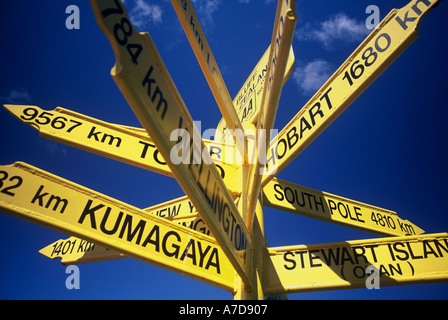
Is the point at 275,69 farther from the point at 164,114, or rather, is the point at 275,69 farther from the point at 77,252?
the point at 77,252

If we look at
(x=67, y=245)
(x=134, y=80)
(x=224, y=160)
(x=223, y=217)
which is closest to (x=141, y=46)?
(x=134, y=80)

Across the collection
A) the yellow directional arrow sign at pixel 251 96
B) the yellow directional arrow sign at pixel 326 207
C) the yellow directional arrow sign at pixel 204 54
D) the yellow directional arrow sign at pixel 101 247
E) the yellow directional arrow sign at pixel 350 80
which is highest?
the yellow directional arrow sign at pixel 251 96

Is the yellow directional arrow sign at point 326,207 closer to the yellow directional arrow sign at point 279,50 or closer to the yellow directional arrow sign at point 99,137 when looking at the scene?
the yellow directional arrow sign at point 99,137

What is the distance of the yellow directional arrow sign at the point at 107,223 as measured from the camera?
190 cm

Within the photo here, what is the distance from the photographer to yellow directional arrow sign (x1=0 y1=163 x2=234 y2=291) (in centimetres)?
190

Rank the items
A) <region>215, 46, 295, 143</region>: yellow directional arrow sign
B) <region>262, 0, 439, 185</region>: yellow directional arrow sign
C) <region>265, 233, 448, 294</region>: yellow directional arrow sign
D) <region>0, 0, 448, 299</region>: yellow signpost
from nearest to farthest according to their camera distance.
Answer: <region>0, 0, 448, 299</region>: yellow signpost, <region>262, 0, 439, 185</region>: yellow directional arrow sign, <region>265, 233, 448, 294</region>: yellow directional arrow sign, <region>215, 46, 295, 143</region>: yellow directional arrow sign

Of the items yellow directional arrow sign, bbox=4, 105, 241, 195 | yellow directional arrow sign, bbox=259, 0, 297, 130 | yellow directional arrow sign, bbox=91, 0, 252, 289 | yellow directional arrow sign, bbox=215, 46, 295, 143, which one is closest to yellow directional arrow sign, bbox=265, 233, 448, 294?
yellow directional arrow sign, bbox=91, 0, 252, 289

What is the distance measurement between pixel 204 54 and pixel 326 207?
77.5 inches

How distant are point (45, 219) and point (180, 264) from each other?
940 mm

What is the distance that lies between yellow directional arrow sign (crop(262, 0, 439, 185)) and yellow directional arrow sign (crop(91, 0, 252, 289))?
856mm

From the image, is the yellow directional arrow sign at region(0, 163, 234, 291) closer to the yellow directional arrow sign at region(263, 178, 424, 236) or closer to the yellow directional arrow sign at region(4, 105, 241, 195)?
the yellow directional arrow sign at region(4, 105, 241, 195)

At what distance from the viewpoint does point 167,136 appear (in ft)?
3.98

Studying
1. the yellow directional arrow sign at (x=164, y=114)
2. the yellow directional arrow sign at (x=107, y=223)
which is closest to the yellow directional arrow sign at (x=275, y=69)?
the yellow directional arrow sign at (x=164, y=114)

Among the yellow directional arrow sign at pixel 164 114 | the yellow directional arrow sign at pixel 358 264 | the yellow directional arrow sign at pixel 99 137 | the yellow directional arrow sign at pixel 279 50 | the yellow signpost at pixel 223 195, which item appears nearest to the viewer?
the yellow directional arrow sign at pixel 164 114
